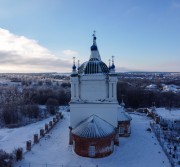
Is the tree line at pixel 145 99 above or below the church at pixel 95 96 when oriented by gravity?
below

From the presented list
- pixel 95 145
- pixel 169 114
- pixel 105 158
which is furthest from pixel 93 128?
pixel 169 114

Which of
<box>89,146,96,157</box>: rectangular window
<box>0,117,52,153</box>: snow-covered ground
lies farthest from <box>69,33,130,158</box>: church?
<box>0,117,52,153</box>: snow-covered ground

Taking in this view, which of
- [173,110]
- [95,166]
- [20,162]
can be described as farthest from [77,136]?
[173,110]

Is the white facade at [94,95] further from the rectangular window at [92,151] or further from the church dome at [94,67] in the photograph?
the rectangular window at [92,151]

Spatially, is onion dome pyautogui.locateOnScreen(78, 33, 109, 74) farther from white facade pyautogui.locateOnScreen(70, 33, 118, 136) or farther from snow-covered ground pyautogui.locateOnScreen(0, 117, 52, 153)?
snow-covered ground pyautogui.locateOnScreen(0, 117, 52, 153)

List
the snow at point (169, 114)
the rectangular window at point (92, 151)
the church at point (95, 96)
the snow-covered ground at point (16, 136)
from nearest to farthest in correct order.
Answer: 1. the rectangular window at point (92, 151)
2. the church at point (95, 96)
3. the snow-covered ground at point (16, 136)
4. the snow at point (169, 114)

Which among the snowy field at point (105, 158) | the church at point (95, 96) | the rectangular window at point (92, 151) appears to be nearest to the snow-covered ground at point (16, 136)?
the snowy field at point (105, 158)
